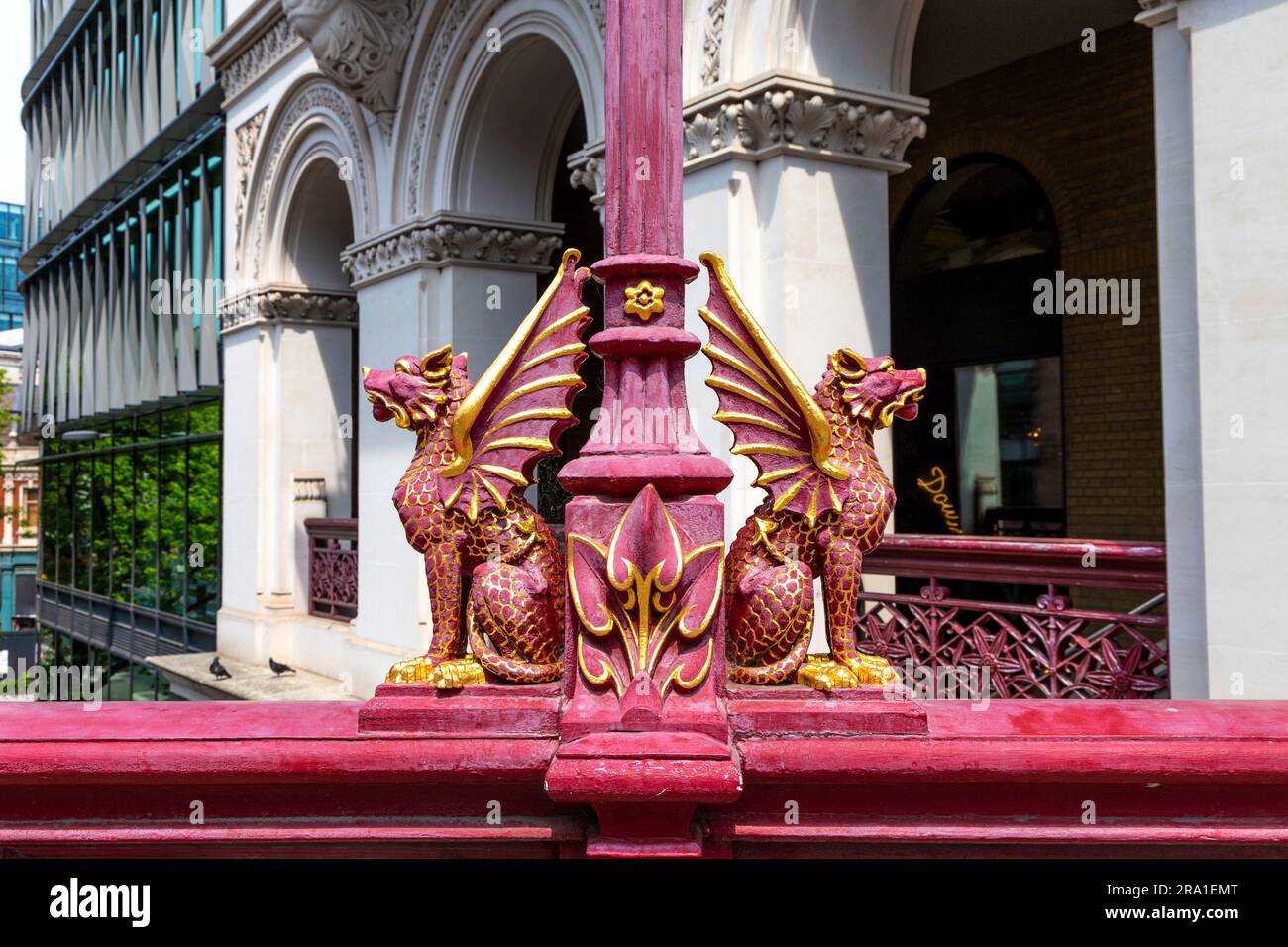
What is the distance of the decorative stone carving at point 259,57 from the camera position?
11641 mm

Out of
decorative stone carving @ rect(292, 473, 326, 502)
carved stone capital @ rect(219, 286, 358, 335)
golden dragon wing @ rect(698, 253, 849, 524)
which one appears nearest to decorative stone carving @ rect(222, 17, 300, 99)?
carved stone capital @ rect(219, 286, 358, 335)

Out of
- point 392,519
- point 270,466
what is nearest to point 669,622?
point 392,519

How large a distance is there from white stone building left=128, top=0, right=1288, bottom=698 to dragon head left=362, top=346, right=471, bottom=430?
3383mm

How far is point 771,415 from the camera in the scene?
1.66 metres

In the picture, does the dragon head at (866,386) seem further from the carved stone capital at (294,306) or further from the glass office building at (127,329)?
the glass office building at (127,329)

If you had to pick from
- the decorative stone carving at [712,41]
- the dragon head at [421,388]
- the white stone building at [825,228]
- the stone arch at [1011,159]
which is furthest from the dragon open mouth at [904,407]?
the stone arch at [1011,159]

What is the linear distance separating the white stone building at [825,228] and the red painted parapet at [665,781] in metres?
2.96

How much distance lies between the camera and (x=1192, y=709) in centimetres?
151

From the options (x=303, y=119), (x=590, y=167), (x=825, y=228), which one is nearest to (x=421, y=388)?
(x=825, y=228)

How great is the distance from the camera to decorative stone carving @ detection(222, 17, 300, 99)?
11.6 m
